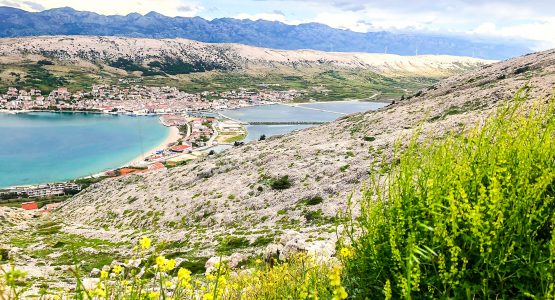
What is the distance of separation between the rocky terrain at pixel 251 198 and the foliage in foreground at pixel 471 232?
17536mm

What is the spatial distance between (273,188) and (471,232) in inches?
1827

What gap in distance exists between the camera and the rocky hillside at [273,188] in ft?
135

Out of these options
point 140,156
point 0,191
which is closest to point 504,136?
point 0,191

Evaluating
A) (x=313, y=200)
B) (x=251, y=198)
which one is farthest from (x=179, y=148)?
(x=313, y=200)

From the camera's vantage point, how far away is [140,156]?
589 feet

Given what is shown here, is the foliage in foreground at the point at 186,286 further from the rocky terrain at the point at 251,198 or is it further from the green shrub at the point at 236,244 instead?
the green shrub at the point at 236,244

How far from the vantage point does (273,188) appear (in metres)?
51.5

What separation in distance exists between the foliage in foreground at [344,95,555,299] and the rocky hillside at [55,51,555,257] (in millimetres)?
23363

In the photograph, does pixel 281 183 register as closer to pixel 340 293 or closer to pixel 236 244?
pixel 236 244

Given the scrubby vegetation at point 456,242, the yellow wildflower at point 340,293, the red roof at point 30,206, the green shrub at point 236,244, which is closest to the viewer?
the yellow wildflower at point 340,293

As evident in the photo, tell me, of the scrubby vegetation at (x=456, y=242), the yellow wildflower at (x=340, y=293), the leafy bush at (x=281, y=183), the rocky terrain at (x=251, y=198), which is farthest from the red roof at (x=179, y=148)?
the yellow wildflower at (x=340, y=293)

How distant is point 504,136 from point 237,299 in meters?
5.77

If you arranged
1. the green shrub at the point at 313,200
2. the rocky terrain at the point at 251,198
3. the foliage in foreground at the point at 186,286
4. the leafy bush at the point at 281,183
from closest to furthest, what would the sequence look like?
the foliage in foreground at the point at 186,286, the rocky terrain at the point at 251,198, the green shrub at the point at 313,200, the leafy bush at the point at 281,183

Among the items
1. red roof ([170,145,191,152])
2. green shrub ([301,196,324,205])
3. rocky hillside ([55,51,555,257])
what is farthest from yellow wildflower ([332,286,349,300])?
red roof ([170,145,191,152])
